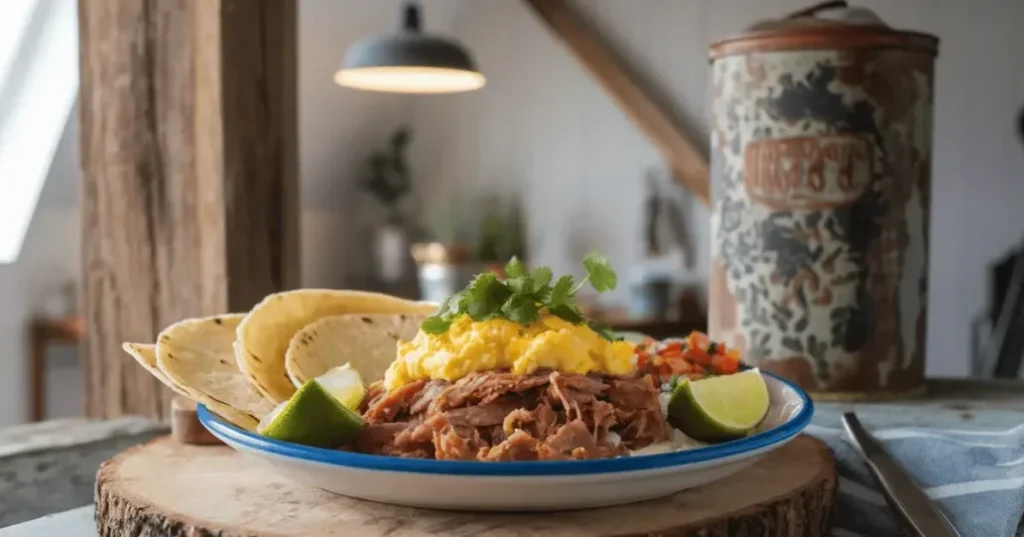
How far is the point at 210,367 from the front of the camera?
1109 millimetres

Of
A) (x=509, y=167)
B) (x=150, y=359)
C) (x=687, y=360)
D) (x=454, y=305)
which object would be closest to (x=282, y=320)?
(x=150, y=359)

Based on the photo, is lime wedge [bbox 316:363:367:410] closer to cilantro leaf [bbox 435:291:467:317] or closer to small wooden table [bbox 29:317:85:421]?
cilantro leaf [bbox 435:291:467:317]

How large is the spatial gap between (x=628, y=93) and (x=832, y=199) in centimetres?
302

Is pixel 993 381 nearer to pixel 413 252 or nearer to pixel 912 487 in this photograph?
pixel 912 487

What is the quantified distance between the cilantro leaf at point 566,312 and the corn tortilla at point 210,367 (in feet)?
1.11

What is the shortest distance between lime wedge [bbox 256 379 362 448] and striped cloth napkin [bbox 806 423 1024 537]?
22.7 inches

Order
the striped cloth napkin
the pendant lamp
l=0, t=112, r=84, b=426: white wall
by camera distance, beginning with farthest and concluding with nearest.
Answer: l=0, t=112, r=84, b=426: white wall < the pendant lamp < the striped cloth napkin

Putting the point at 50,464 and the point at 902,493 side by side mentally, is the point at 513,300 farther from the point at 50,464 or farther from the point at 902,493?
the point at 50,464

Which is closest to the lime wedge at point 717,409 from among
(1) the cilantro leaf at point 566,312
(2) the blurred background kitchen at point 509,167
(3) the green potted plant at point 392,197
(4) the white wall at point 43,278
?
(1) the cilantro leaf at point 566,312

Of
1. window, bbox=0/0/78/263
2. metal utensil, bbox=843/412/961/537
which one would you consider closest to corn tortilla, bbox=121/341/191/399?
metal utensil, bbox=843/412/961/537

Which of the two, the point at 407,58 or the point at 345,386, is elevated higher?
the point at 407,58

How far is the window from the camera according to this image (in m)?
3.49

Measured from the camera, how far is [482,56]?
5.77m

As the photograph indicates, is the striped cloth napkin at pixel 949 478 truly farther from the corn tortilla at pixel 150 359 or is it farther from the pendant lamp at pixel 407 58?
the pendant lamp at pixel 407 58
